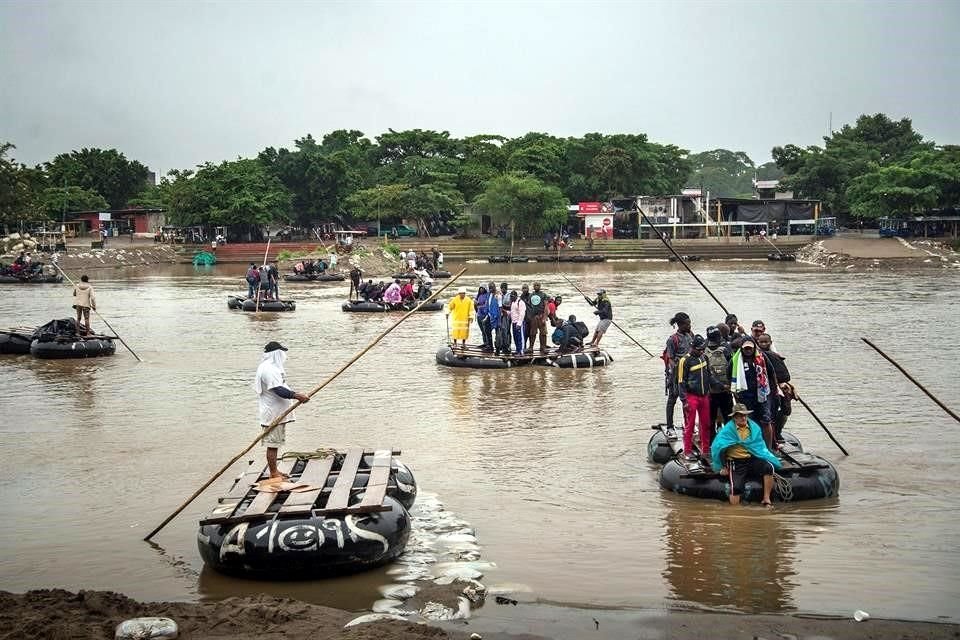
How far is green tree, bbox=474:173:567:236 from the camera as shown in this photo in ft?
209

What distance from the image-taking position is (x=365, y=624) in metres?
6.93

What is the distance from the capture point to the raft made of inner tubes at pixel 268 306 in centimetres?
3142

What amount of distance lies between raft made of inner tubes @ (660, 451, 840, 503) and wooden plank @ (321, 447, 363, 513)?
135 inches

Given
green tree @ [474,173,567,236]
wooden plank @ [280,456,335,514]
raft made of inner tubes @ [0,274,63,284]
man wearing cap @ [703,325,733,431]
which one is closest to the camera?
wooden plank @ [280,456,335,514]

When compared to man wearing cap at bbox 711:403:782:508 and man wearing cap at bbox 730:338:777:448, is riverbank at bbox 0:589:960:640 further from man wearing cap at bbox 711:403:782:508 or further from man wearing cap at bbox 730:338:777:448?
man wearing cap at bbox 730:338:777:448

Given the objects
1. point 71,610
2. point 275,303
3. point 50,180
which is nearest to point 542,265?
point 275,303

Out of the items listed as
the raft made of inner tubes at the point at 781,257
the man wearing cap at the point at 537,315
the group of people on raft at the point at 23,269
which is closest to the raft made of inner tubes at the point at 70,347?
the man wearing cap at the point at 537,315

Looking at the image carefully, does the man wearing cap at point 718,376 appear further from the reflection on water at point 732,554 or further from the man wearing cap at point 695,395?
the reflection on water at point 732,554

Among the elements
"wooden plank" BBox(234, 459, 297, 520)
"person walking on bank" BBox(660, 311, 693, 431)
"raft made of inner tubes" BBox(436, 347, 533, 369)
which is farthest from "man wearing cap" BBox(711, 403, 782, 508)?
"raft made of inner tubes" BBox(436, 347, 533, 369)

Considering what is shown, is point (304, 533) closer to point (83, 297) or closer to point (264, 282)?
point (83, 297)

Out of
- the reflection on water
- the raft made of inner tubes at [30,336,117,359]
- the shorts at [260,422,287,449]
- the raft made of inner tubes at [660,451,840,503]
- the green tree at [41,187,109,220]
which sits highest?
the green tree at [41,187,109,220]

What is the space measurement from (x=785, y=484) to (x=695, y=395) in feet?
4.26

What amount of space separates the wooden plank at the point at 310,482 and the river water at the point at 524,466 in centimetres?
64

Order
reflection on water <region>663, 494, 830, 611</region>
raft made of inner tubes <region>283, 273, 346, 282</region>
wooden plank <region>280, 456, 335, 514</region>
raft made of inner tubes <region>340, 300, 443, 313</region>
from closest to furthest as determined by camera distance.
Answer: reflection on water <region>663, 494, 830, 611</region> → wooden plank <region>280, 456, 335, 514</region> → raft made of inner tubes <region>340, 300, 443, 313</region> → raft made of inner tubes <region>283, 273, 346, 282</region>
